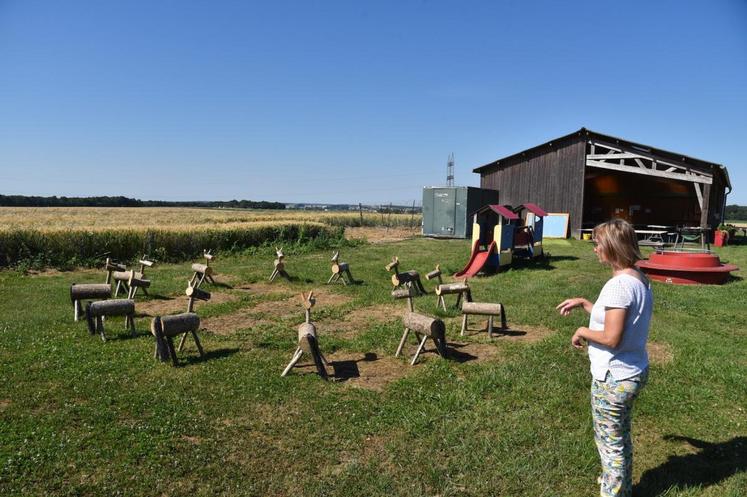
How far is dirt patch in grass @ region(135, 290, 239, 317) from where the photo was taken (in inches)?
396

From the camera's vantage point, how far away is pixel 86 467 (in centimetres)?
411

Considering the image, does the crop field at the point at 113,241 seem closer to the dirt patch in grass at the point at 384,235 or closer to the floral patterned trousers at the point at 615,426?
the dirt patch in grass at the point at 384,235

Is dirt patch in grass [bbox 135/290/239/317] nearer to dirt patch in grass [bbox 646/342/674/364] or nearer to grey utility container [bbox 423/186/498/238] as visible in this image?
dirt patch in grass [bbox 646/342/674/364]

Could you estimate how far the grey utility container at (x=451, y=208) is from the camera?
89.2 ft

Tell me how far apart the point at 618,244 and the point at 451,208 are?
978 inches

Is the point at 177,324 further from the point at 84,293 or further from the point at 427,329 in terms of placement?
the point at 427,329

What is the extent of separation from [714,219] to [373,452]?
1247 inches

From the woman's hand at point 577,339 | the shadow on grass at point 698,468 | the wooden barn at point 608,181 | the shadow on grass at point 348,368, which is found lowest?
the shadow on grass at point 348,368

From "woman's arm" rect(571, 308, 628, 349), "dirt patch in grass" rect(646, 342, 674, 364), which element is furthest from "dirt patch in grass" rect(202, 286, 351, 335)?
"woman's arm" rect(571, 308, 628, 349)

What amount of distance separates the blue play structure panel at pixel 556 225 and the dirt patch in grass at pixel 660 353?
19.6 m

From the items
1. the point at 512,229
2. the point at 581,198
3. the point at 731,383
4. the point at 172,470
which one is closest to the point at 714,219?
the point at 581,198

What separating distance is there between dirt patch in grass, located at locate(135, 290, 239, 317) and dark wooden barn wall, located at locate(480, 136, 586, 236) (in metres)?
20.9

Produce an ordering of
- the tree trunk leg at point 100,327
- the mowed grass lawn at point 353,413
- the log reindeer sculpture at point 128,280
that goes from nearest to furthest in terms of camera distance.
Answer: the mowed grass lawn at point 353,413, the tree trunk leg at point 100,327, the log reindeer sculpture at point 128,280

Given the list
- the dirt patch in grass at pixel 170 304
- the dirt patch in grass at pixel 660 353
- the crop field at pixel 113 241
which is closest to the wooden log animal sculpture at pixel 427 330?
the dirt patch in grass at pixel 660 353
